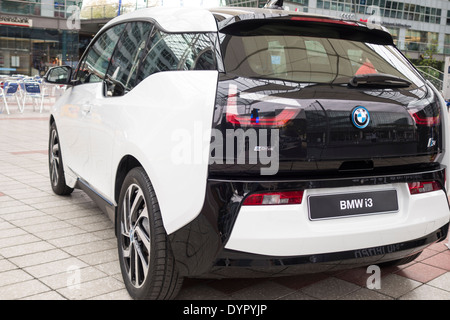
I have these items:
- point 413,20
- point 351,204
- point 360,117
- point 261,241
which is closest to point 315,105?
point 360,117

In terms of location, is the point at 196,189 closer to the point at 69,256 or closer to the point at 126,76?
the point at 126,76

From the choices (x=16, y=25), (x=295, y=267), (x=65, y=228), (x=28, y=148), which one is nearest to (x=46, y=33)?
(x=16, y=25)

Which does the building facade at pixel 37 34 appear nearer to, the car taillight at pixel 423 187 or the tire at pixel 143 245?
the tire at pixel 143 245

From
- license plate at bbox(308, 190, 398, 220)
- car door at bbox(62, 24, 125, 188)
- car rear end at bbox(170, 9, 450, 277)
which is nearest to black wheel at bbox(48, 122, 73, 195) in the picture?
car door at bbox(62, 24, 125, 188)

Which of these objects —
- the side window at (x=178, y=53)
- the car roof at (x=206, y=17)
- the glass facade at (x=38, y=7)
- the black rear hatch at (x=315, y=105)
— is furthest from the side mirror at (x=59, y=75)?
the glass facade at (x=38, y=7)

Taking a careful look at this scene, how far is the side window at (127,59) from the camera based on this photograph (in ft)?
10.6

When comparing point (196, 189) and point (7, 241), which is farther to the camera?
point (7, 241)

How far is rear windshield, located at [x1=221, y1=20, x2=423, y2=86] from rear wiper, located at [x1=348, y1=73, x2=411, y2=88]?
62 mm

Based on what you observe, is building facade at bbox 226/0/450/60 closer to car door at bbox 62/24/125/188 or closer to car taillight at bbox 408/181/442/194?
car door at bbox 62/24/125/188

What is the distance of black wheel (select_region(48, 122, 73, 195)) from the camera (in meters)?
5.21

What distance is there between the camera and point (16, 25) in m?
35.4

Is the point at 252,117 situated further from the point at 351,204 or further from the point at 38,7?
the point at 38,7

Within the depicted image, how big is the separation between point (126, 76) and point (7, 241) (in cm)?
171

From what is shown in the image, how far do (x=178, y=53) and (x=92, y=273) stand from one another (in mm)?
1564
